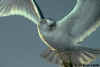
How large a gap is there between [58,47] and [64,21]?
13 cm

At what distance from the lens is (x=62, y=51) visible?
1468 millimetres

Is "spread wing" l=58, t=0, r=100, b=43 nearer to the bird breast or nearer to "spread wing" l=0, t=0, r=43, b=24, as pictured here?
the bird breast

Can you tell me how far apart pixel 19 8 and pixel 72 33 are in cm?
35

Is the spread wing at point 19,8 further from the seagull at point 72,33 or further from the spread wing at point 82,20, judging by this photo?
the spread wing at point 82,20

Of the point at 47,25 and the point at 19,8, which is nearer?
the point at 47,25

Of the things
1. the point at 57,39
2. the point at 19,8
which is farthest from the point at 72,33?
the point at 19,8

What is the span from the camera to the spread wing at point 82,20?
55.9 inches

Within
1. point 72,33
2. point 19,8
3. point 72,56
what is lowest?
point 72,56

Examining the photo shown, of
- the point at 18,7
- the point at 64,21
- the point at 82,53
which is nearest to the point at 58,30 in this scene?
the point at 64,21

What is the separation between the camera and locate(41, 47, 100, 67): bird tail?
1.43 metres

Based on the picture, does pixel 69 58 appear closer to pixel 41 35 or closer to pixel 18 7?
pixel 41 35

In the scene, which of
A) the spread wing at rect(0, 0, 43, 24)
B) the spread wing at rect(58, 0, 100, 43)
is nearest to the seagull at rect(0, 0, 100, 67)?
the spread wing at rect(58, 0, 100, 43)

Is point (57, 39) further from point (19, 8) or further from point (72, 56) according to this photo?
point (19, 8)

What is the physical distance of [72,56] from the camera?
1459 mm
